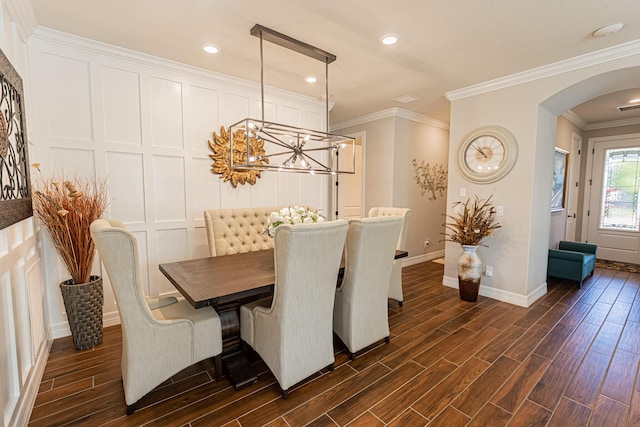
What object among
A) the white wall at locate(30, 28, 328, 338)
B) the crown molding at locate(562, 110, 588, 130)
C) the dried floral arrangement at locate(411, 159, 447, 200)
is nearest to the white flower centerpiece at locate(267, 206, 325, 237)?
the white wall at locate(30, 28, 328, 338)

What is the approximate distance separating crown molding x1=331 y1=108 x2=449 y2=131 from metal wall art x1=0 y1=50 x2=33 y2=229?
420 centimetres

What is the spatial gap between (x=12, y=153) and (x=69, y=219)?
2.47 feet

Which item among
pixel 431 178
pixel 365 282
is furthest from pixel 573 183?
pixel 365 282

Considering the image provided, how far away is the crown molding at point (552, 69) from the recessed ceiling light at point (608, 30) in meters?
0.39

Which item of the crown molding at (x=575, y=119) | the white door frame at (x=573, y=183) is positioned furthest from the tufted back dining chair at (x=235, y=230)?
the white door frame at (x=573, y=183)

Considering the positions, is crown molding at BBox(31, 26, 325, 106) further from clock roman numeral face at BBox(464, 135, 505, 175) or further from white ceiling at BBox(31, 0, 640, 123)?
clock roman numeral face at BBox(464, 135, 505, 175)

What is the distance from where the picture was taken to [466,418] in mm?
1690

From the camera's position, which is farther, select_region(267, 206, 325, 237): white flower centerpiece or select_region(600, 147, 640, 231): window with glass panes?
select_region(600, 147, 640, 231): window with glass panes

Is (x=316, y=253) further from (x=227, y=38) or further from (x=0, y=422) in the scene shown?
(x=227, y=38)

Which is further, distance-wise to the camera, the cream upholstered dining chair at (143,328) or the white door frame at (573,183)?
the white door frame at (573,183)

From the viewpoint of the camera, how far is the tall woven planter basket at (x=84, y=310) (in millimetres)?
2326

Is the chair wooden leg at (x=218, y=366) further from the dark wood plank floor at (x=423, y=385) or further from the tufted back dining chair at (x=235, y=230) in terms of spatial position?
the tufted back dining chair at (x=235, y=230)

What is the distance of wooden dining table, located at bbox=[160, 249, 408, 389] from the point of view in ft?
5.72

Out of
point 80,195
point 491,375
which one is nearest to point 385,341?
point 491,375
